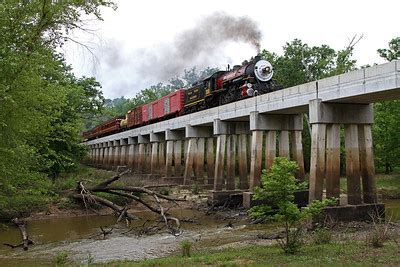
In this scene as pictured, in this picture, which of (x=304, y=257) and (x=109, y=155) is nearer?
(x=304, y=257)

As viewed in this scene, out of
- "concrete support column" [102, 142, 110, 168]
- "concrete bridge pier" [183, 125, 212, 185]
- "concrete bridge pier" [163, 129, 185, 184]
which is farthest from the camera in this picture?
A: "concrete support column" [102, 142, 110, 168]

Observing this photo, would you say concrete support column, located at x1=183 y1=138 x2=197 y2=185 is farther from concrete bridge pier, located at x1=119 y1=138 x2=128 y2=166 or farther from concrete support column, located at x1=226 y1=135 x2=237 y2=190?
concrete bridge pier, located at x1=119 y1=138 x2=128 y2=166

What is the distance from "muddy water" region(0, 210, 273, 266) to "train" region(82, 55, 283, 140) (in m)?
8.23

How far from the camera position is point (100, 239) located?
15.4m

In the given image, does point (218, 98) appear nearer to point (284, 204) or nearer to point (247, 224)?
point (247, 224)

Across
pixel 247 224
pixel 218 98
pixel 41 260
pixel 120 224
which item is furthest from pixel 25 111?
pixel 218 98

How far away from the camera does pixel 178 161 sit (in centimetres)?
3300

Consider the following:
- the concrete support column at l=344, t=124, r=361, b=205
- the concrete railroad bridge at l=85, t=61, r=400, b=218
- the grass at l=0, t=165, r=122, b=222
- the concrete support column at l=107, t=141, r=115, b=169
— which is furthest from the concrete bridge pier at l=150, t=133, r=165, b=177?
the concrete support column at l=344, t=124, r=361, b=205

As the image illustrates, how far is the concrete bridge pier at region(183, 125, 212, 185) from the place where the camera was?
95.5ft

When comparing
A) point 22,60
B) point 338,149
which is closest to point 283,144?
point 338,149

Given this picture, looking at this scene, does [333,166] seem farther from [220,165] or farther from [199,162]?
[199,162]

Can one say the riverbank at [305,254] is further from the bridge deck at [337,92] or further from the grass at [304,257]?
the bridge deck at [337,92]

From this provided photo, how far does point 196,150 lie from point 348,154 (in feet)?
44.9

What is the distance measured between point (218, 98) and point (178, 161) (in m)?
6.89
